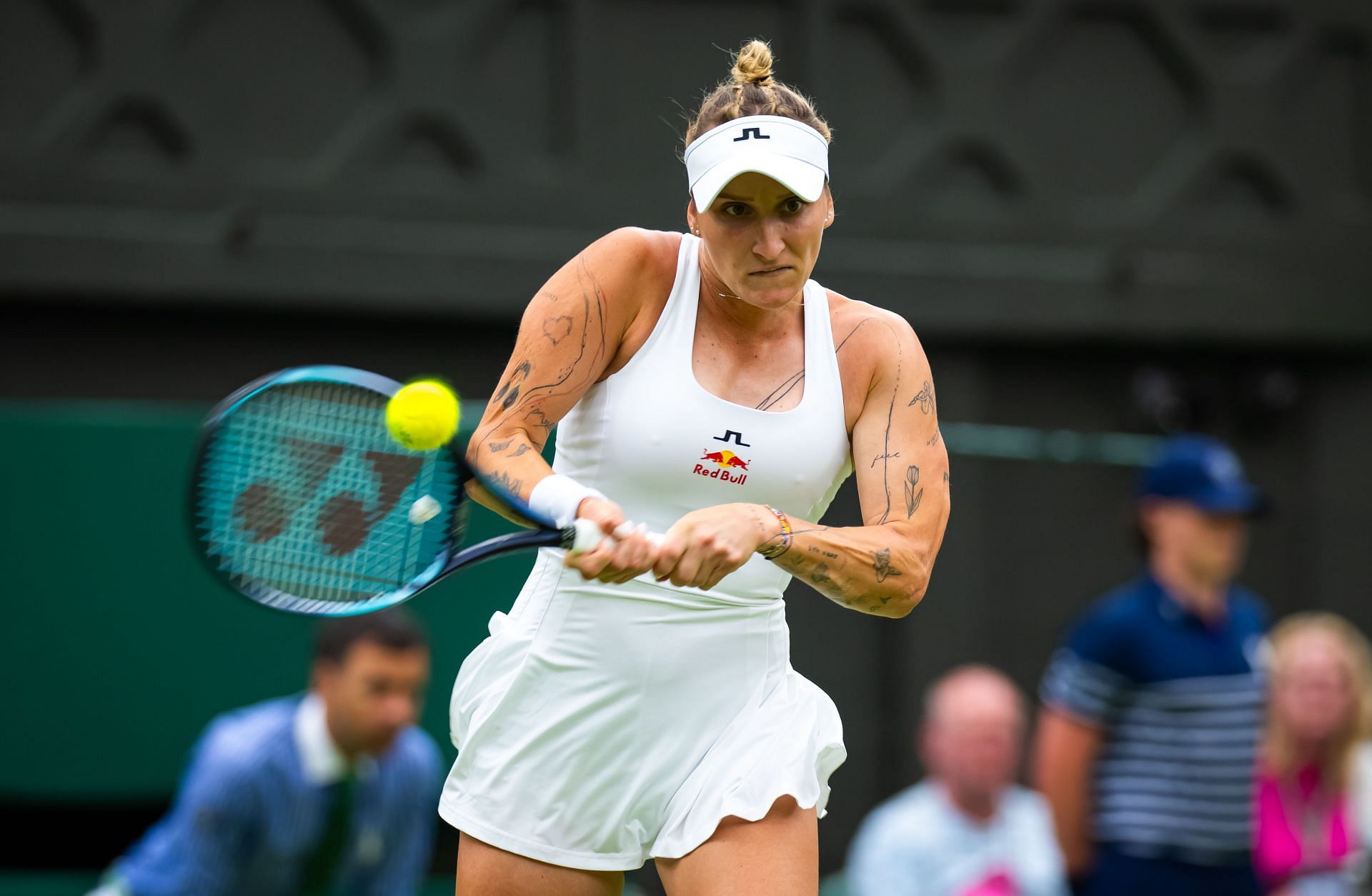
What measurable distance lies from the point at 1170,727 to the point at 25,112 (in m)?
4.65

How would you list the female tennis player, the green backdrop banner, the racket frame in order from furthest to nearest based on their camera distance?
the green backdrop banner → the female tennis player → the racket frame

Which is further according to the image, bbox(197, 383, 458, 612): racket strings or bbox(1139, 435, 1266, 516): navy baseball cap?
bbox(1139, 435, 1266, 516): navy baseball cap

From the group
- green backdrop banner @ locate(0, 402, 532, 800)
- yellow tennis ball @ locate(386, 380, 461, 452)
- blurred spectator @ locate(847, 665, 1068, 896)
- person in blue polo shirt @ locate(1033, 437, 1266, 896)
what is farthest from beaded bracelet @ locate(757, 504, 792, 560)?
green backdrop banner @ locate(0, 402, 532, 800)

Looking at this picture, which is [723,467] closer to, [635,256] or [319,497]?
[635,256]

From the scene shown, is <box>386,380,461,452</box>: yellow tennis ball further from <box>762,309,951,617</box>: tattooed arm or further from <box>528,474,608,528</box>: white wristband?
<box>762,309,951,617</box>: tattooed arm

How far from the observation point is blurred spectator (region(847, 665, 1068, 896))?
552 cm

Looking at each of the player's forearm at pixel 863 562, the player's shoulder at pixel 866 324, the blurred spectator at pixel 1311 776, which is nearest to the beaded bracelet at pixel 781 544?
the player's forearm at pixel 863 562

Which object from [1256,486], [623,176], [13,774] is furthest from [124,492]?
[1256,486]

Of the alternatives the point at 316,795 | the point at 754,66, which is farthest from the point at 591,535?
the point at 316,795

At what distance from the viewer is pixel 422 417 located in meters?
2.61

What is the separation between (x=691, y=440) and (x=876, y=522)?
12.6 inches

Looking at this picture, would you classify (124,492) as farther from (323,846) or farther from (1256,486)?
(1256,486)

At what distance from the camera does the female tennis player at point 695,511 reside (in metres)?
2.78

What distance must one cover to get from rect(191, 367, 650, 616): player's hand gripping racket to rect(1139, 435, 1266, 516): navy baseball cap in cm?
286
